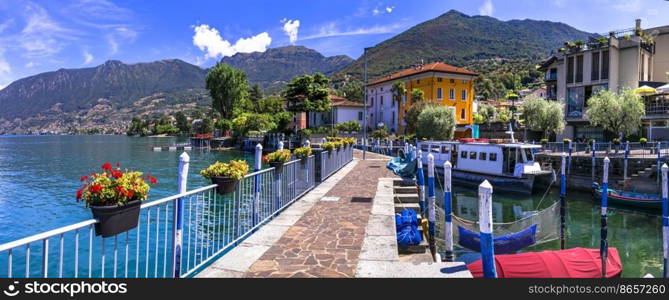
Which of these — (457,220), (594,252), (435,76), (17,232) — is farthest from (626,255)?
(435,76)

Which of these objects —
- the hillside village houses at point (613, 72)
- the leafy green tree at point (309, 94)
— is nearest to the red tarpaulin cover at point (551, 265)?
the hillside village houses at point (613, 72)

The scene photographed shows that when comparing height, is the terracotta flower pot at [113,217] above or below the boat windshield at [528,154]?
above

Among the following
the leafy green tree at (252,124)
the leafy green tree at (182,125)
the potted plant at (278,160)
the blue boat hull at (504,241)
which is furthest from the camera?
the leafy green tree at (182,125)

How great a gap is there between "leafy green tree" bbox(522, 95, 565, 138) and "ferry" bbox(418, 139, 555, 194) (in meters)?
9.63

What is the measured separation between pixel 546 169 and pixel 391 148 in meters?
15.6

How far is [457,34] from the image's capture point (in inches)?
7156

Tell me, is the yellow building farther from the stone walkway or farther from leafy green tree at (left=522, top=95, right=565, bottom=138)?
the stone walkway

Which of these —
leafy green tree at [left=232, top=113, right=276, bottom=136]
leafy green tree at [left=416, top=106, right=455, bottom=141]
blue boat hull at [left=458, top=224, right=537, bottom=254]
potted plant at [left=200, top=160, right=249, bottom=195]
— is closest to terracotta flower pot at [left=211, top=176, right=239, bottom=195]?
potted plant at [left=200, top=160, right=249, bottom=195]

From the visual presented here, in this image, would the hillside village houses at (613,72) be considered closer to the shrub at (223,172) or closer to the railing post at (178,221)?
the shrub at (223,172)

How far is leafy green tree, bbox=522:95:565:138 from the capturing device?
3556cm

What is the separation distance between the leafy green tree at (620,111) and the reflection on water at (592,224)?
8323 millimetres

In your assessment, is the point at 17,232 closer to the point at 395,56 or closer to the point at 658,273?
the point at 658,273
